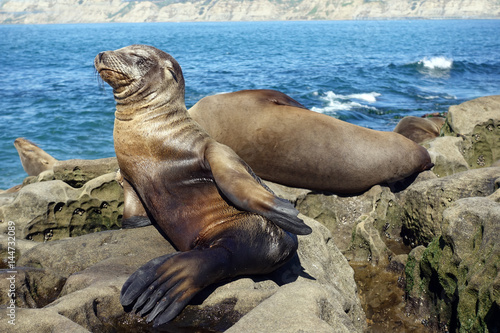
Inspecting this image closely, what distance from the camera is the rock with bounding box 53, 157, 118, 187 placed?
6.08 metres

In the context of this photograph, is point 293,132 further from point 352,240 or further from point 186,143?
point 186,143

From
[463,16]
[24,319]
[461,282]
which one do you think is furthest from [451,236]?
[463,16]

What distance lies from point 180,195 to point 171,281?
96 cm

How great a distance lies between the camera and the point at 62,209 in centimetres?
520

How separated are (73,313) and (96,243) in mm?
1558

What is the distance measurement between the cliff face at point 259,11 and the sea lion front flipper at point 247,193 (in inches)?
6555

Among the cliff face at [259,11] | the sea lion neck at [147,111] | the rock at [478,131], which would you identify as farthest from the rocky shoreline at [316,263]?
the cliff face at [259,11]

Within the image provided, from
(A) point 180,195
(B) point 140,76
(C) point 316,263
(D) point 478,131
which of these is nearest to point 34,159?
(B) point 140,76

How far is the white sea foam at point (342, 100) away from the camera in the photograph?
1501 cm

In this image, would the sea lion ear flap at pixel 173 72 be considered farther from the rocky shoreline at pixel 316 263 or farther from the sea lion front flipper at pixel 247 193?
the rocky shoreline at pixel 316 263

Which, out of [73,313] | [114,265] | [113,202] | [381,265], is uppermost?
[73,313]

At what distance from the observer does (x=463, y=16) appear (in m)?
154

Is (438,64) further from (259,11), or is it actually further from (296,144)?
(259,11)

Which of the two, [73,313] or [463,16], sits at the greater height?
[73,313]
